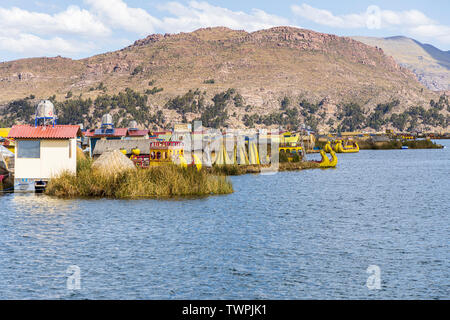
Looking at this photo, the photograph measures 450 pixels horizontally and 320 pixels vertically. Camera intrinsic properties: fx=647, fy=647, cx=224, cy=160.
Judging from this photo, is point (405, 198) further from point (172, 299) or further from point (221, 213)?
point (172, 299)

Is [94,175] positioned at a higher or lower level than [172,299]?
Result: higher

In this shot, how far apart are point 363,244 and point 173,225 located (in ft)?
34.7

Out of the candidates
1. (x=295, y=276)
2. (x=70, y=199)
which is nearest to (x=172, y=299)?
(x=295, y=276)

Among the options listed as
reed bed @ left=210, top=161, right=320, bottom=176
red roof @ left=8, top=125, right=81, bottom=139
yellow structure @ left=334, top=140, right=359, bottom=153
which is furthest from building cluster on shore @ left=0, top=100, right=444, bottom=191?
yellow structure @ left=334, top=140, right=359, bottom=153

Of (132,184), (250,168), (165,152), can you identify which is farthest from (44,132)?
(250,168)

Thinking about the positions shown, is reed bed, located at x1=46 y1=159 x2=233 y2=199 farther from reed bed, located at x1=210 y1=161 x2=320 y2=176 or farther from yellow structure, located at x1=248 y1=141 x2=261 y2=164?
yellow structure, located at x1=248 y1=141 x2=261 y2=164

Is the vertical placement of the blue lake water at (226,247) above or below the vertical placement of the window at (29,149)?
below

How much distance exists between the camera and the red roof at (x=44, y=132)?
48812 mm

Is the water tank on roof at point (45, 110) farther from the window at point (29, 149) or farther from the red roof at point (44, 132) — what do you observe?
the window at point (29, 149)

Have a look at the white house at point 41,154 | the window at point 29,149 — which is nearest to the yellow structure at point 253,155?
the white house at point 41,154

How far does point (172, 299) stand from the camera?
21.1 m

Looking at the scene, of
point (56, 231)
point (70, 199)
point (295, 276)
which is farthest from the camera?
point (70, 199)

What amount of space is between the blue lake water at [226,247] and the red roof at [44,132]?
4.62 meters
